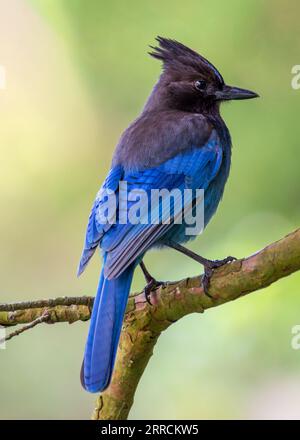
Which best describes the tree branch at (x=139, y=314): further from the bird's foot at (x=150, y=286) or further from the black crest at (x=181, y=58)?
the black crest at (x=181, y=58)

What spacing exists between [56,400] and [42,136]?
1604mm

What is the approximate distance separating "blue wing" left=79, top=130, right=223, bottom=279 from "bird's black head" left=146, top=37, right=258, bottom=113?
313mm

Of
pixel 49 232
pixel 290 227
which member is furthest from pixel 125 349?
pixel 49 232

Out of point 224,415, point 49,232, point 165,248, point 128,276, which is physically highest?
point 49,232

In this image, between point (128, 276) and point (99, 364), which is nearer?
point (99, 364)

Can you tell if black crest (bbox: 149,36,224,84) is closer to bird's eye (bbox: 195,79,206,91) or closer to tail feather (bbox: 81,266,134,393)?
bird's eye (bbox: 195,79,206,91)

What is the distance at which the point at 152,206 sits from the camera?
4.26 meters

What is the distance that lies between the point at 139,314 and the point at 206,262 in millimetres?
382

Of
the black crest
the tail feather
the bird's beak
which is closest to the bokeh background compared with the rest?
the bird's beak

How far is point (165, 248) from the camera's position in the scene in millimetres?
4707

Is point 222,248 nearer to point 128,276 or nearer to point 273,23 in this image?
point 128,276

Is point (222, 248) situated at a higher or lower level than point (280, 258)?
higher

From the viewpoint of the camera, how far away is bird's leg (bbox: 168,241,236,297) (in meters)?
3.64

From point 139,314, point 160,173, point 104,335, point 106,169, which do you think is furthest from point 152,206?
point 106,169
